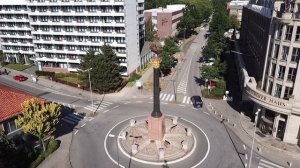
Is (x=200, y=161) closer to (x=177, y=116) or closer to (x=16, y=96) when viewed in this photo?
(x=177, y=116)

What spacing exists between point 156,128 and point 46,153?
65.9ft

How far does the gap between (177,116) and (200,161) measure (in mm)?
17878

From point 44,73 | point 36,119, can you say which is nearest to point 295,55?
point 36,119

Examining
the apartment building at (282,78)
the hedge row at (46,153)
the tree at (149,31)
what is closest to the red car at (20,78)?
the hedge row at (46,153)

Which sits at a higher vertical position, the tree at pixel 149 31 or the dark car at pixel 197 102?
the tree at pixel 149 31

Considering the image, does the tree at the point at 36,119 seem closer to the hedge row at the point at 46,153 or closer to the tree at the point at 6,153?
the hedge row at the point at 46,153

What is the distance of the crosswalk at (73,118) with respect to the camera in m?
59.9

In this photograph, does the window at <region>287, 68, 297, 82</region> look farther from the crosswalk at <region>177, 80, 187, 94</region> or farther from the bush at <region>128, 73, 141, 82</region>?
the bush at <region>128, 73, 141, 82</region>

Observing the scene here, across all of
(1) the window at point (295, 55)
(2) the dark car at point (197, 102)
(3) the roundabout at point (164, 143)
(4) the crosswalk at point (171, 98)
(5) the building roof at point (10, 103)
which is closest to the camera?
(3) the roundabout at point (164, 143)

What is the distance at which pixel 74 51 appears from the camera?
291ft

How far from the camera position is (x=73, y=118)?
61.7m

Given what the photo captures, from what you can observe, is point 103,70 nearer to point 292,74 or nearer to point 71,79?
point 71,79

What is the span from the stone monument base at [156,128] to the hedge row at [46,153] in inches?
693

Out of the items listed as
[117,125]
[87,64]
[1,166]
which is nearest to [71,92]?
[87,64]
